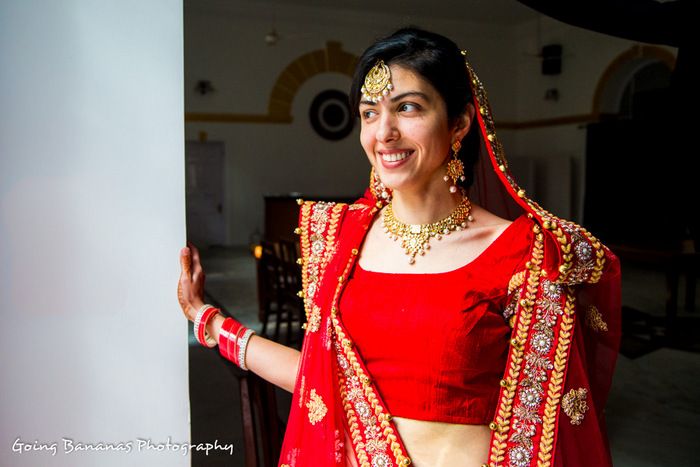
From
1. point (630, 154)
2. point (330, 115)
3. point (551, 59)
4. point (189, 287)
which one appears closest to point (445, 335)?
point (189, 287)

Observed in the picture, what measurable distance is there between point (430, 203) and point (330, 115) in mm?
9940

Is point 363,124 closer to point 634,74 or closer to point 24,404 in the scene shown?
point 24,404

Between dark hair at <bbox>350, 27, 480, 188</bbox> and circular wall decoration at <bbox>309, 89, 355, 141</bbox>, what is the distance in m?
9.78

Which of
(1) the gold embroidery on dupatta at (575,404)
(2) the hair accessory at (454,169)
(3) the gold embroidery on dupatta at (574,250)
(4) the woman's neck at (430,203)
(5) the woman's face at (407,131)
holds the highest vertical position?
(5) the woman's face at (407,131)

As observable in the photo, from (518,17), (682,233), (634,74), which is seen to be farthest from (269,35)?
(682,233)

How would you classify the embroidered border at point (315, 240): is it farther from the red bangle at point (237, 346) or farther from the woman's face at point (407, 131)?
the woman's face at point (407, 131)

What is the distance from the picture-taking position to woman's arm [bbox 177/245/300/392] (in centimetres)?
143

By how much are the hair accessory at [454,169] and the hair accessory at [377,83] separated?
0.59 ft

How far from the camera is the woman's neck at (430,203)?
1320mm

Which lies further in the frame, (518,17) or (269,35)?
(518,17)

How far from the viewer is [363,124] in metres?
1.31

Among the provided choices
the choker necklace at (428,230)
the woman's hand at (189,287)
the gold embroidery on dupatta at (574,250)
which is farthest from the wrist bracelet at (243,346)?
the gold embroidery on dupatta at (574,250)

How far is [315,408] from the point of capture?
51.5 inches

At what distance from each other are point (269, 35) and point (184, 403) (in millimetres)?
9240
